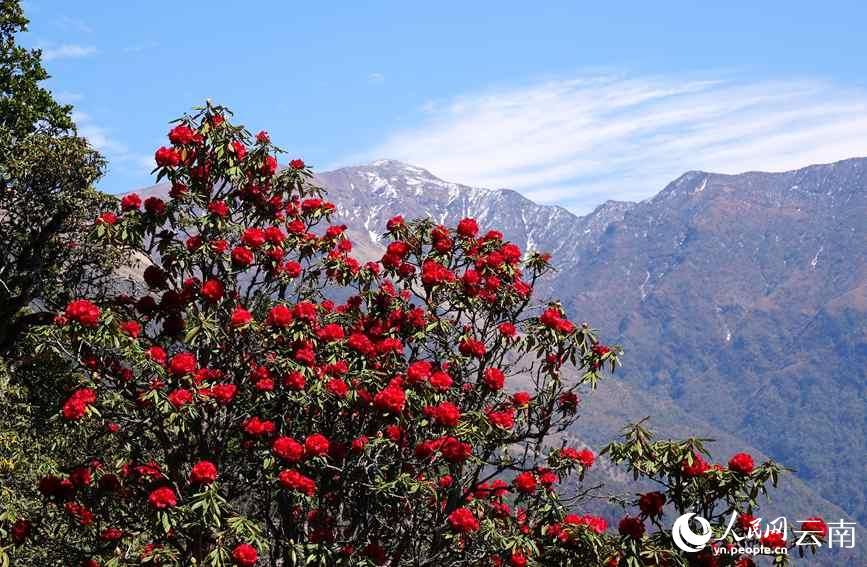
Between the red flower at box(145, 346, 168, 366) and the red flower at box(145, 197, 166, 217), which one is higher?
the red flower at box(145, 197, 166, 217)

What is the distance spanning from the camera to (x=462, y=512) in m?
9.55

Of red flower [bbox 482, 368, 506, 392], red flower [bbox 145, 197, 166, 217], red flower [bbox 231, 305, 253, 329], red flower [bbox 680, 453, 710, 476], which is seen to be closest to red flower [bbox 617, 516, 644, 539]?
red flower [bbox 680, 453, 710, 476]

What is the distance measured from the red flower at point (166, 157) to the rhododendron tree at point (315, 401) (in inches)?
1.0

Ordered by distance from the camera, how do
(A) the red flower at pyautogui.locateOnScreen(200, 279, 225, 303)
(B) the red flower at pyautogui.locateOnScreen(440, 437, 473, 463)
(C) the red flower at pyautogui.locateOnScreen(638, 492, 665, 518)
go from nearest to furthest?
1. (C) the red flower at pyautogui.locateOnScreen(638, 492, 665, 518)
2. (B) the red flower at pyautogui.locateOnScreen(440, 437, 473, 463)
3. (A) the red flower at pyautogui.locateOnScreen(200, 279, 225, 303)

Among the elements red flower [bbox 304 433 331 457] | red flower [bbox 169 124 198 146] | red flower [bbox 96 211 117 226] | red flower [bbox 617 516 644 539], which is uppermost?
red flower [bbox 169 124 198 146]

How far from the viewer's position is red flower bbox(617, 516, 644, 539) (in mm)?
9336

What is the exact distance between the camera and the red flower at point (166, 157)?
1033 centimetres

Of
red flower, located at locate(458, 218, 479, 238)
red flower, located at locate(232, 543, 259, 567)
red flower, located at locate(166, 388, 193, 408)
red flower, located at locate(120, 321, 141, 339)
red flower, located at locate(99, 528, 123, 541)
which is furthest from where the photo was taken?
red flower, located at locate(458, 218, 479, 238)

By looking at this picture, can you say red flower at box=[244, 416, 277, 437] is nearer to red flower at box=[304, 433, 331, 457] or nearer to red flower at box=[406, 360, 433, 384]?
red flower at box=[304, 433, 331, 457]

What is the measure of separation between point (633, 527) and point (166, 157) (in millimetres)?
7301

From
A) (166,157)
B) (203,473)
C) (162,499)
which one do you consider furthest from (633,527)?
(166,157)

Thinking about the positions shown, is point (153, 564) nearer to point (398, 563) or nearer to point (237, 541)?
point (237, 541)

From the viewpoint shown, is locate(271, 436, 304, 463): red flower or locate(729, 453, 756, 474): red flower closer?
locate(271, 436, 304, 463): red flower

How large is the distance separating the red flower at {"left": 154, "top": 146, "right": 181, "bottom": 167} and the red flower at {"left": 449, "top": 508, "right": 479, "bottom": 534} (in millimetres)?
5641
